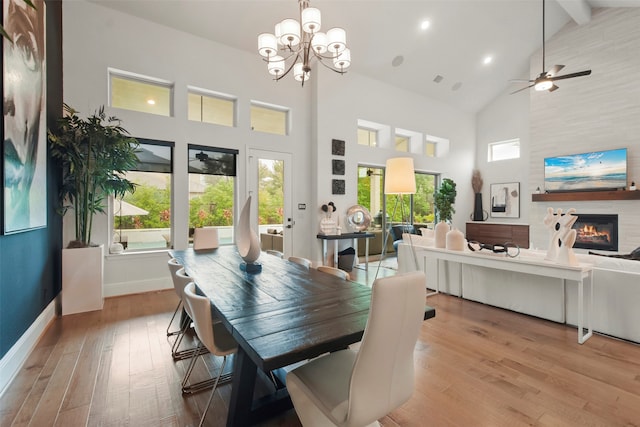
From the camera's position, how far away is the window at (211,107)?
4.69 meters

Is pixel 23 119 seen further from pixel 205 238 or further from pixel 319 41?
pixel 319 41

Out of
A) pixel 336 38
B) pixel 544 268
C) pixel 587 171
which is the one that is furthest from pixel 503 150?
pixel 336 38

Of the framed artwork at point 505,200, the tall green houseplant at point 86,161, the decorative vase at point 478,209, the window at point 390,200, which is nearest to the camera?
the tall green houseplant at point 86,161

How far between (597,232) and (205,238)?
7.23 m

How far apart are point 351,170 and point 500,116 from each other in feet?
16.1

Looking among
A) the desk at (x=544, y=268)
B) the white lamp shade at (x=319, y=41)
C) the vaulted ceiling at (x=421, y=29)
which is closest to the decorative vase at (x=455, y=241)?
the desk at (x=544, y=268)

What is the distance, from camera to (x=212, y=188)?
485cm

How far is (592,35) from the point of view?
19.5ft

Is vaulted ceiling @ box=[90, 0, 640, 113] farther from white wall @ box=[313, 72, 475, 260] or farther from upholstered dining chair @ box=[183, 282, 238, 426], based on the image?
upholstered dining chair @ box=[183, 282, 238, 426]

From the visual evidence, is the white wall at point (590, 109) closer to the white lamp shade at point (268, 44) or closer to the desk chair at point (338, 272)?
the desk chair at point (338, 272)

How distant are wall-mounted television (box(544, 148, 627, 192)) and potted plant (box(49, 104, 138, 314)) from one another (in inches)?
308

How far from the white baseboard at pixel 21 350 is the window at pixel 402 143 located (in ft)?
22.2

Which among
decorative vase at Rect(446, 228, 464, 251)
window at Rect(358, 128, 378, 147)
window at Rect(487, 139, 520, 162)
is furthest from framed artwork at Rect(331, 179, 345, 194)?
window at Rect(487, 139, 520, 162)

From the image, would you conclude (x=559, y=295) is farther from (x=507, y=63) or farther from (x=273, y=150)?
(x=507, y=63)
